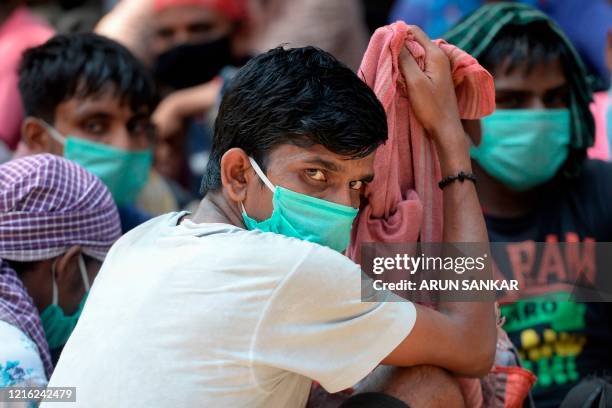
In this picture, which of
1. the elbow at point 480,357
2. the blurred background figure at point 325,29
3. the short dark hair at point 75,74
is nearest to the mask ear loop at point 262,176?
the elbow at point 480,357

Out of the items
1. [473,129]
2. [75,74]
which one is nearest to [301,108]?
[473,129]

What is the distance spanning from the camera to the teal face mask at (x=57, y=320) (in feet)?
9.78

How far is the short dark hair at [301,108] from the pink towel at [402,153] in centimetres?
23

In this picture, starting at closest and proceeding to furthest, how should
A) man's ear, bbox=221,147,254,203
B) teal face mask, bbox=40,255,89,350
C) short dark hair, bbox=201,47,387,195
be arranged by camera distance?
short dark hair, bbox=201,47,387,195, man's ear, bbox=221,147,254,203, teal face mask, bbox=40,255,89,350

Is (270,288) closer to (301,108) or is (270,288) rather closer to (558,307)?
(301,108)

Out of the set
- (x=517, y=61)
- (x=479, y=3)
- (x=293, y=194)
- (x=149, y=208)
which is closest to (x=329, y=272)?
(x=293, y=194)

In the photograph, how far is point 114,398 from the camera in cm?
225

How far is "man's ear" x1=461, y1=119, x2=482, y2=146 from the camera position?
3133 mm

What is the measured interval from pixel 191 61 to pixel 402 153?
355 centimetres

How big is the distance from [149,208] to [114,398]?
258 cm

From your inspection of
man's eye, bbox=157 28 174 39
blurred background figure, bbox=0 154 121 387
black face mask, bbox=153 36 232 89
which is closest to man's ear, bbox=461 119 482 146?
blurred background figure, bbox=0 154 121 387

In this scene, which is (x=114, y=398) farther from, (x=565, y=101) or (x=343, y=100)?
(x=565, y=101)

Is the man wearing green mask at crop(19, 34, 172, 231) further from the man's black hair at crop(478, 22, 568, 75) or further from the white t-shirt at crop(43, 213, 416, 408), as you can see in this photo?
the white t-shirt at crop(43, 213, 416, 408)

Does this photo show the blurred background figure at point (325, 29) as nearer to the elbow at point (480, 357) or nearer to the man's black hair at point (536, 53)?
the man's black hair at point (536, 53)
